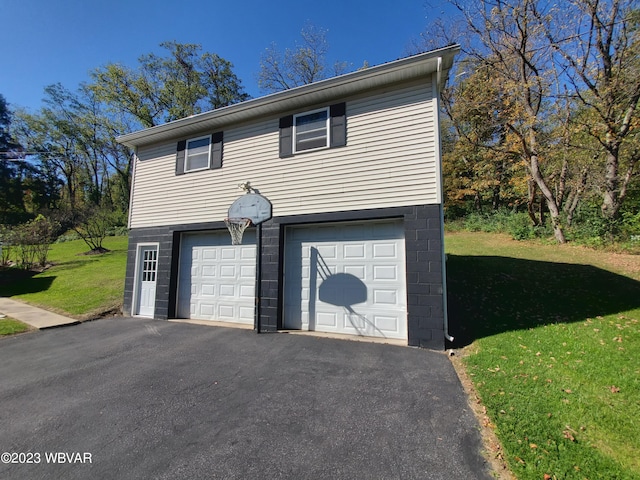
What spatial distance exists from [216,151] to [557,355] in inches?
339

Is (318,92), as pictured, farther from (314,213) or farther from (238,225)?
(238,225)

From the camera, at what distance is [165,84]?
856 inches

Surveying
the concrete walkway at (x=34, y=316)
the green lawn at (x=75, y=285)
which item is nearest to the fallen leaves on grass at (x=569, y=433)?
the concrete walkway at (x=34, y=316)

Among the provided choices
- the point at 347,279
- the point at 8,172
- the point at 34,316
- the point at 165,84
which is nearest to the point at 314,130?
the point at 347,279

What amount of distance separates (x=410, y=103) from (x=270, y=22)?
9086 millimetres

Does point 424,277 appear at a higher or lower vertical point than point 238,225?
lower

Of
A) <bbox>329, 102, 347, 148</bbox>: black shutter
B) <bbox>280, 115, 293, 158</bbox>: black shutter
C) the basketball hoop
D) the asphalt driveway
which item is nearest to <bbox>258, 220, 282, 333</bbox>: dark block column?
the basketball hoop

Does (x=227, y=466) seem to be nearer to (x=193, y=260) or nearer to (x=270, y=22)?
(x=193, y=260)

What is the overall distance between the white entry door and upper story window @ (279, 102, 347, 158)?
17.4 feet

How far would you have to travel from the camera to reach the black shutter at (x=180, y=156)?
8055 millimetres

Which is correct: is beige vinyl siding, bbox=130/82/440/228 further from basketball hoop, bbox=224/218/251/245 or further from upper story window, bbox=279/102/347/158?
basketball hoop, bbox=224/218/251/245

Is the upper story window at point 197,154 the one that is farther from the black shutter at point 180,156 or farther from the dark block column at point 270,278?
the dark block column at point 270,278

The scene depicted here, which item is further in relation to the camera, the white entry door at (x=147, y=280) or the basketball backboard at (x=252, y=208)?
the white entry door at (x=147, y=280)

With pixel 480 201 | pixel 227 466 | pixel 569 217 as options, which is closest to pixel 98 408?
pixel 227 466
